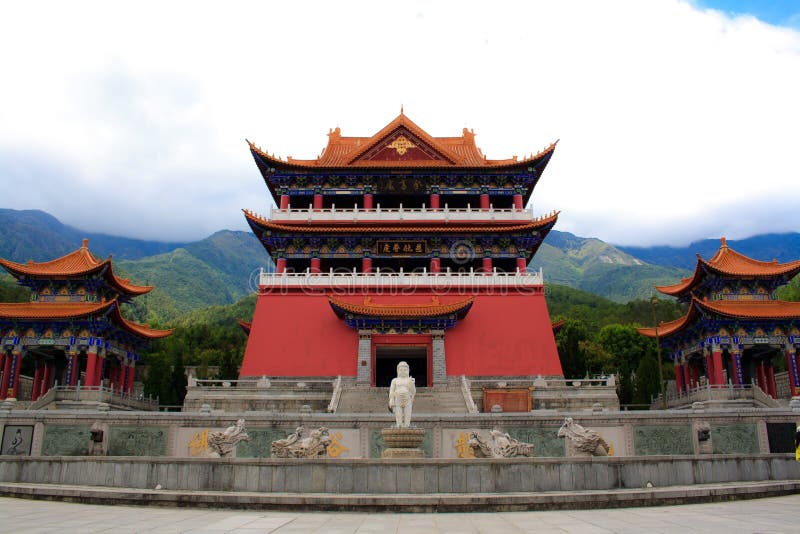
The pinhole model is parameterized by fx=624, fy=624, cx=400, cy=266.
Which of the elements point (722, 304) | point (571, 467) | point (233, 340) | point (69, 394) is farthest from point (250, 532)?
→ point (233, 340)

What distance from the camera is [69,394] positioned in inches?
999

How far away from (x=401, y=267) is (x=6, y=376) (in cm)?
1818

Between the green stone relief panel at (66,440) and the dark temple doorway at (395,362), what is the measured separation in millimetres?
12650

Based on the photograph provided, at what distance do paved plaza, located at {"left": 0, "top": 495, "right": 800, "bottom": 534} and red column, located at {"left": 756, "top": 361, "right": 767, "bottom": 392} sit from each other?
2260 cm

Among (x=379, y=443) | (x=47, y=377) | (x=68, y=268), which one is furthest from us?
(x=47, y=377)

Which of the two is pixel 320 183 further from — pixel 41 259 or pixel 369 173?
pixel 41 259

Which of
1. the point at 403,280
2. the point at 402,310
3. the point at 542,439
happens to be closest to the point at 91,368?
the point at 402,310

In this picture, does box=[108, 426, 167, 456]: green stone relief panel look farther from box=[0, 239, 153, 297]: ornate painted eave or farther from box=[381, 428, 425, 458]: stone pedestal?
box=[0, 239, 153, 297]: ornate painted eave

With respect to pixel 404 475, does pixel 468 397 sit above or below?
above

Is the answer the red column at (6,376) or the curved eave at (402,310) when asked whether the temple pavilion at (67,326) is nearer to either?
the red column at (6,376)

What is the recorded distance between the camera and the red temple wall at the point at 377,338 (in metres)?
27.4

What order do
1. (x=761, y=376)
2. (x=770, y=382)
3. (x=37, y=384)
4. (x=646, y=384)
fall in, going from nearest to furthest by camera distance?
(x=770, y=382)
(x=761, y=376)
(x=37, y=384)
(x=646, y=384)

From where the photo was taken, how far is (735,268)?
29031 mm

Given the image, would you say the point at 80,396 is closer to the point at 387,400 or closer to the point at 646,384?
the point at 387,400
